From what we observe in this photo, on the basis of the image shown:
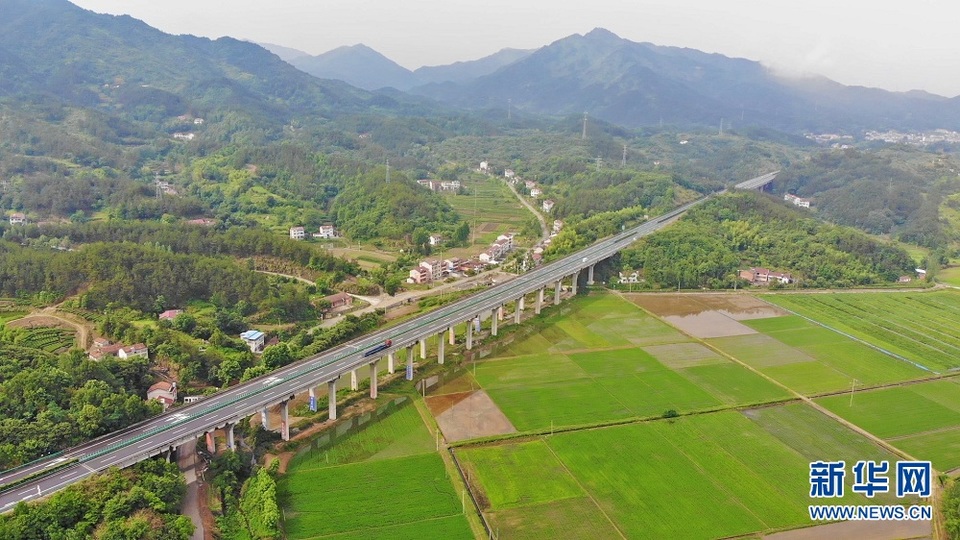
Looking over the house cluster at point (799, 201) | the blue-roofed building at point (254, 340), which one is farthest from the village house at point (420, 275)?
the house cluster at point (799, 201)

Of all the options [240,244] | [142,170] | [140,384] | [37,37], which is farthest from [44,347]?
[37,37]

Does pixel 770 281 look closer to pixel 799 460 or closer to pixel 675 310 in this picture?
pixel 675 310

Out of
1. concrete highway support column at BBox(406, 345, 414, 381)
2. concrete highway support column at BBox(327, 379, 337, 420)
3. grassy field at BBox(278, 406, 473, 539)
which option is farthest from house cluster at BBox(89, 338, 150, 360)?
concrete highway support column at BBox(406, 345, 414, 381)

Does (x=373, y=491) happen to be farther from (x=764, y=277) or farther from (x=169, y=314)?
(x=764, y=277)

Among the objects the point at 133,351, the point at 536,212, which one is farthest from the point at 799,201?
the point at 133,351

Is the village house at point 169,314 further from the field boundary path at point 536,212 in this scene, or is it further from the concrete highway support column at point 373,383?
the field boundary path at point 536,212

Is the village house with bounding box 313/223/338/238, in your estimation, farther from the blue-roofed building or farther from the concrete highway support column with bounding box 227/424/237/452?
the concrete highway support column with bounding box 227/424/237/452
